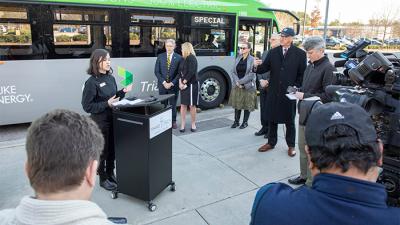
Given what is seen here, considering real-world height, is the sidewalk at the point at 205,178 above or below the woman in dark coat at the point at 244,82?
below

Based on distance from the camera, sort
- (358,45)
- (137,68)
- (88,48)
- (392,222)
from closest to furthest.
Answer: (392,222), (358,45), (88,48), (137,68)

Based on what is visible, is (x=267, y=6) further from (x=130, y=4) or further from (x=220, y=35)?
(x=130, y=4)

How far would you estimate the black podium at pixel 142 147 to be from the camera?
11.4 feet

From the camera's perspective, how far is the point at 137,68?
7188 mm

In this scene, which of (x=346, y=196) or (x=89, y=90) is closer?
(x=346, y=196)

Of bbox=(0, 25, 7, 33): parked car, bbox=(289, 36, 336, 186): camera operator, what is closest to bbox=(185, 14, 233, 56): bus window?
bbox=(0, 25, 7, 33): parked car

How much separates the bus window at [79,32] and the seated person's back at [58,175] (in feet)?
18.1

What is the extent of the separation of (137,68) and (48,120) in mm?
6101

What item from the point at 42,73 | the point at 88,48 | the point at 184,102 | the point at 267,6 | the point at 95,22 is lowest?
the point at 184,102

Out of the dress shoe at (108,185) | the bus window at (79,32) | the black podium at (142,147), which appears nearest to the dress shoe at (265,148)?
the black podium at (142,147)

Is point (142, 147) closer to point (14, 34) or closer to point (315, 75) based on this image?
point (315, 75)

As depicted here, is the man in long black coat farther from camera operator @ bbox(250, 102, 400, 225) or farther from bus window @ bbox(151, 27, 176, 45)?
camera operator @ bbox(250, 102, 400, 225)

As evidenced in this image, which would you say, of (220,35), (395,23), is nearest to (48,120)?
(220,35)

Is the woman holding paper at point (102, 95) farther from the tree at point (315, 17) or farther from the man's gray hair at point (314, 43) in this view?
the tree at point (315, 17)
